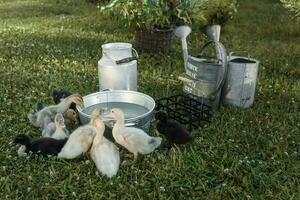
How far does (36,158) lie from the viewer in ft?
10.9

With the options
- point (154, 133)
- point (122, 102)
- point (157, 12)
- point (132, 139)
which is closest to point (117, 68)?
point (122, 102)

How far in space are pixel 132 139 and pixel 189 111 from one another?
0.93 meters

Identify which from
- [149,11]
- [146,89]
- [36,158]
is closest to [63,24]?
[149,11]

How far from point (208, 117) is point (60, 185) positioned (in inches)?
62.5

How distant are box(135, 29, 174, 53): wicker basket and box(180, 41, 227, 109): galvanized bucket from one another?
1.98 m

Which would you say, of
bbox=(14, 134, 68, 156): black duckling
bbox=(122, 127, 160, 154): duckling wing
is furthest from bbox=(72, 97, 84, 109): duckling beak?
bbox=(122, 127, 160, 154): duckling wing

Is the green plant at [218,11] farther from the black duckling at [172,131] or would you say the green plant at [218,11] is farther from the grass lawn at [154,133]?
the black duckling at [172,131]

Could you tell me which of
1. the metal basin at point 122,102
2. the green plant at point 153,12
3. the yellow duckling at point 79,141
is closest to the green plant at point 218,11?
the green plant at point 153,12

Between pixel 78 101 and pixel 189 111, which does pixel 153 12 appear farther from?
pixel 78 101

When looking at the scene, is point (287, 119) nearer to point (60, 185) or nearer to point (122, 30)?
point (60, 185)

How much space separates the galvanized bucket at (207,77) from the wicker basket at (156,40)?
1.98 m

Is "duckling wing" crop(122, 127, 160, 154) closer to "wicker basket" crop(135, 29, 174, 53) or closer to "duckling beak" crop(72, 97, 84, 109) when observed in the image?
"duckling beak" crop(72, 97, 84, 109)

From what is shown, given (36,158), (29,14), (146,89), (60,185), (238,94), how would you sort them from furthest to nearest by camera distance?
(29,14) < (146,89) < (238,94) < (36,158) < (60,185)

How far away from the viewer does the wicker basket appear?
6.20 m
